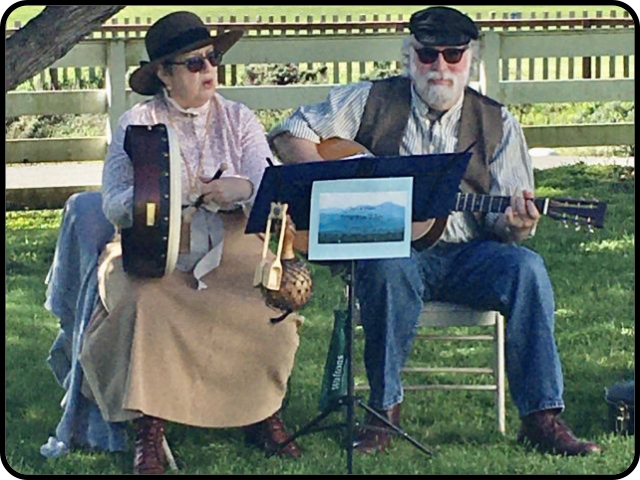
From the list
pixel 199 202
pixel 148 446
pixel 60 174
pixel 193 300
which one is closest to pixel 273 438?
pixel 148 446

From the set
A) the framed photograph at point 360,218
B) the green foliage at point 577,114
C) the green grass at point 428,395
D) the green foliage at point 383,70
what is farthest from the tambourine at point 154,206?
the green foliage at point 577,114

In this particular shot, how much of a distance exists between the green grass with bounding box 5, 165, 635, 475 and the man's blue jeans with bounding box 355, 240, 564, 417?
0.68 ft

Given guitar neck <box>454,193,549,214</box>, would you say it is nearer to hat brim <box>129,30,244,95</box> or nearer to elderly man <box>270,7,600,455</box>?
elderly man <box>270,7,600,455</box>

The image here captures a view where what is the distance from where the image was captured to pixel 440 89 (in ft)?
17.5

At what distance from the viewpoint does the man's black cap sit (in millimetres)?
5250

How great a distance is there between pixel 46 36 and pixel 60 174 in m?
4.16

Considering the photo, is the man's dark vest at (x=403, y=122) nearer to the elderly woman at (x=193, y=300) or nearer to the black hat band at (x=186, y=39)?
the elderly woman at (x=193, y=300)

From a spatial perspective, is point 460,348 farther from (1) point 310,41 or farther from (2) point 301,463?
(1) point 310,41

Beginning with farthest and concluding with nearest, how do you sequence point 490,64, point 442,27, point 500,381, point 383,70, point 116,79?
point 383,70 → point 490,64 → point 116,79 → point 500,381 → point 442,27

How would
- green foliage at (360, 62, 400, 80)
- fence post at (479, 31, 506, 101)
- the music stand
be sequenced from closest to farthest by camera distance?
1. the music stand
2. fence post at (479, 31, 506, 101)
3. green foliage at (360, 62, 400, 80)

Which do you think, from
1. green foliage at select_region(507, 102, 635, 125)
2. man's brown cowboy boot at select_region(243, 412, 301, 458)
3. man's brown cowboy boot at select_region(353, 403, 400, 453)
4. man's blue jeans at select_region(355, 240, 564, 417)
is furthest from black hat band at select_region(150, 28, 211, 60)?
green foliage at select_region(507, 102, 635, 125)

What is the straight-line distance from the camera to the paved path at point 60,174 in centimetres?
1013

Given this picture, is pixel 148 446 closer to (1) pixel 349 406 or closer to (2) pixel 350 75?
(1) pixel 349 406

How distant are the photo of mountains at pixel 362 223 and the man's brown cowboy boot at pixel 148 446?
0.80 m
